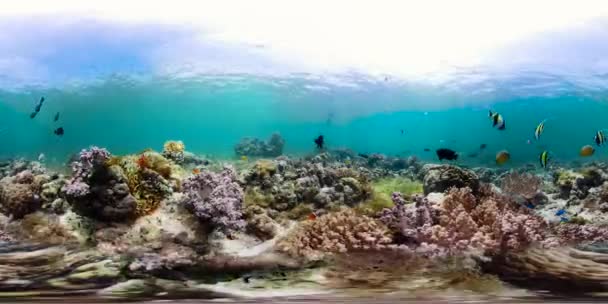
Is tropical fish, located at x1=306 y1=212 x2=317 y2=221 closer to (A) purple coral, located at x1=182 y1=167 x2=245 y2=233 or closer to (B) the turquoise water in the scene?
(A) purple coral, located at x1=182 y1=167 x2=245 y2=233

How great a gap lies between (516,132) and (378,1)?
379cm

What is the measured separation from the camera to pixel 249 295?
4324 mm

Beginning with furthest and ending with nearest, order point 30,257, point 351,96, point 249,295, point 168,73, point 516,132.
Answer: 1. point 516,132
2. point 351,96
3. point 168,73
4. point 30,257
5. point 249,295

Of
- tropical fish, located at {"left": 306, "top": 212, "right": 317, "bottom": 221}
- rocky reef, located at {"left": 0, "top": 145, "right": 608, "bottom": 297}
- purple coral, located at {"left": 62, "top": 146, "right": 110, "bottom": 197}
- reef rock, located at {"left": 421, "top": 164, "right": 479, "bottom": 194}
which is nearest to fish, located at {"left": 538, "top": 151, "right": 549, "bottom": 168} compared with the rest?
rocky reef, located at {"left": 0, "top": 145, "right": 608, "bottom": 297}

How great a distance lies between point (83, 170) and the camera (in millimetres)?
4793

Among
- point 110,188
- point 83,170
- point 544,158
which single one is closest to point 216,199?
point 110,188

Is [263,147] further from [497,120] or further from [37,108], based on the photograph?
[497,120]

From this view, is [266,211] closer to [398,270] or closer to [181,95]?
[398,270]

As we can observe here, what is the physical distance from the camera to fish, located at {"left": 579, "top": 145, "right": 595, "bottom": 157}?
5.73m

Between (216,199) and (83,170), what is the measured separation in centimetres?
133

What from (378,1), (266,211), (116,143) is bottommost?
(266,211)

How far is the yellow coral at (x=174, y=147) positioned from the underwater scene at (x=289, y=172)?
0.07ft

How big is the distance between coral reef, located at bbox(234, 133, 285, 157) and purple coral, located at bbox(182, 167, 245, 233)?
1.64 m

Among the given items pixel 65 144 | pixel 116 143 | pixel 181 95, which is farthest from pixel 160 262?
pixel 65 144
